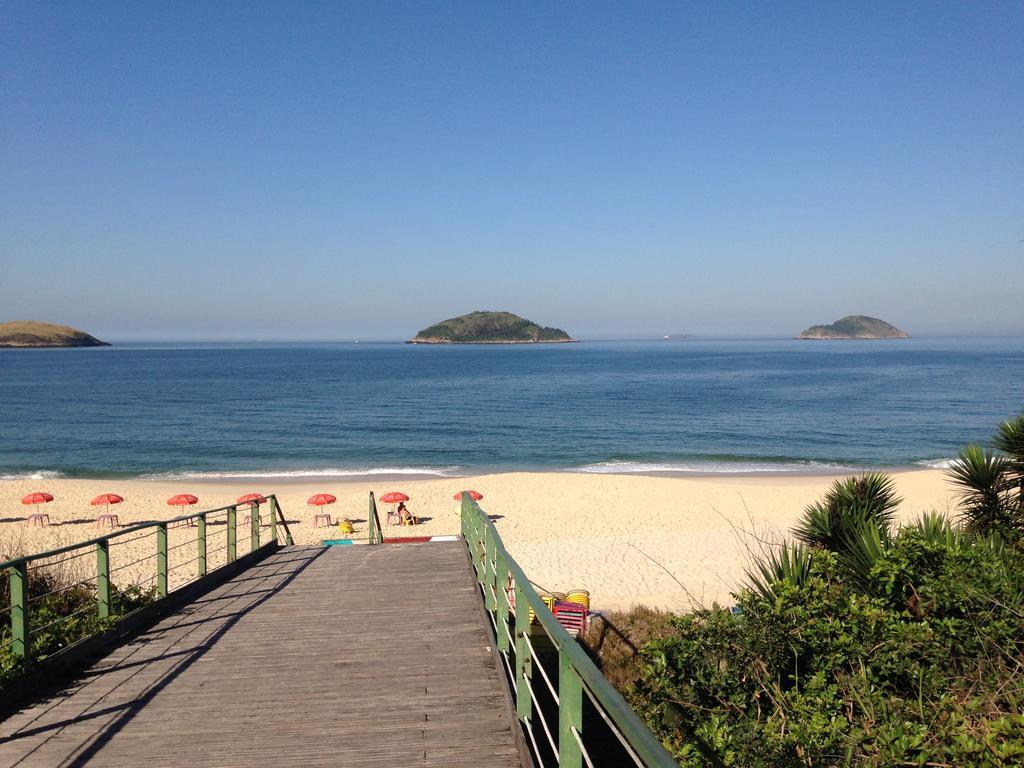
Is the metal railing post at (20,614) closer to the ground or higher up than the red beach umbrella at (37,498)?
higher up

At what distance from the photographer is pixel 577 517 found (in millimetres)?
25672

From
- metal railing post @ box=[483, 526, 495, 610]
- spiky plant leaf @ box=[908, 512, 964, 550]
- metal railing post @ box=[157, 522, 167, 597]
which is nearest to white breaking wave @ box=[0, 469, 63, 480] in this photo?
metal railing post @ box=[157, 522, 167, 597]

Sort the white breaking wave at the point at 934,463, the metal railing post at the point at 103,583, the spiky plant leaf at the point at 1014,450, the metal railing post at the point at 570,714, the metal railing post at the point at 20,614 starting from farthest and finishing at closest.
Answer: the white breaking wave at the point at 934,463, the spiky plant leaf at the point at 1014,450, the metal railing post at the point at 103,583, the metal railing post at the point at 20,614, the metal railing post at the point at 570,714

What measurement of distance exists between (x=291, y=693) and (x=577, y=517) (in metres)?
21.0

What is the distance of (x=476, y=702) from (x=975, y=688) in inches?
140

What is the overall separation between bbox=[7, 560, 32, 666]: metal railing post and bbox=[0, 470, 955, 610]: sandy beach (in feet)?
28.0

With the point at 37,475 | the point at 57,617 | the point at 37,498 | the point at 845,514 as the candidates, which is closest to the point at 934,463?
the point at 845,514

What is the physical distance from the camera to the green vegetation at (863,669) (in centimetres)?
418

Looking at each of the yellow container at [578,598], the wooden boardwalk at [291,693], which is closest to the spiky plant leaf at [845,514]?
the wooden boardwalk at [291,693]

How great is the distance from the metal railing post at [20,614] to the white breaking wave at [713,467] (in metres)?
32.3

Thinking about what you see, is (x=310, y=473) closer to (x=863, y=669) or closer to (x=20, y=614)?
(x=20, y=614)

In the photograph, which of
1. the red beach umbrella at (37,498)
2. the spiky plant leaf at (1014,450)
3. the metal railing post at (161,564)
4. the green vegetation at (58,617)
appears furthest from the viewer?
the red beach umbrella at (37,498)

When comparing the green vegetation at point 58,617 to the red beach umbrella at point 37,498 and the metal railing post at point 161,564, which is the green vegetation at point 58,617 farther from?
the red beach umbrella at point 37,498

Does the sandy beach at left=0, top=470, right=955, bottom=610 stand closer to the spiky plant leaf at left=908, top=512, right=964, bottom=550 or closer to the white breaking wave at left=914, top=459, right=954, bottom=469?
the white breaking wave at left=914, top=459, right=954, bottom=469
